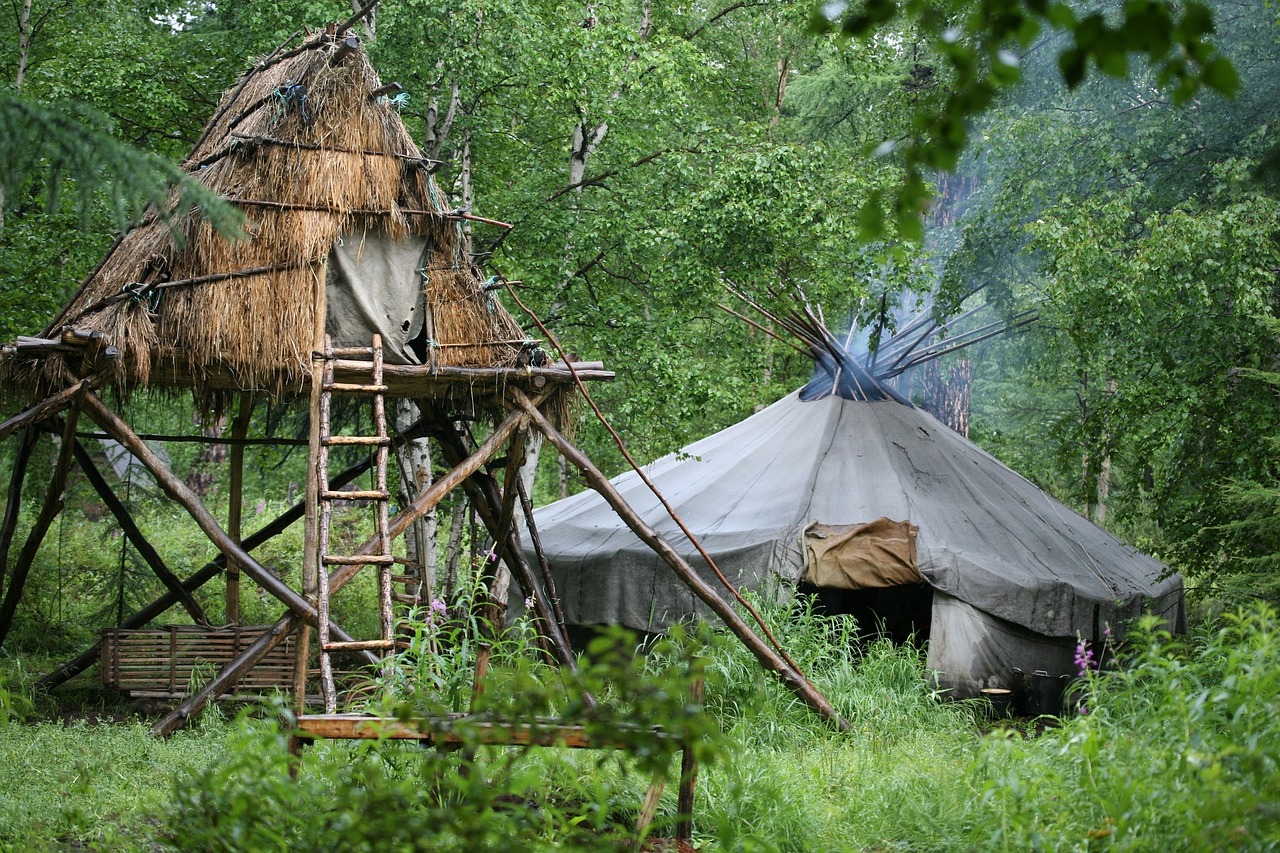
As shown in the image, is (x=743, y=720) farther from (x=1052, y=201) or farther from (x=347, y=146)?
(x=1052, y=201)

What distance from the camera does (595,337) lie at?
1170cm

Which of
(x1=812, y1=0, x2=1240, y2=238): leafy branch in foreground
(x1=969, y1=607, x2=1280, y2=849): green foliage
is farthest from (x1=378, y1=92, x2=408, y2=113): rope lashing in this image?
(x1=812, y1=0, x2=1240, y2=238): leafy branch in foreground

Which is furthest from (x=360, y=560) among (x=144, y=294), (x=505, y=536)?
(x=505, y=536)

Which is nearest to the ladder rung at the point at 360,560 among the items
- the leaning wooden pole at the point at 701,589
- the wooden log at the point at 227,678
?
the wooden log at the point at 227,678

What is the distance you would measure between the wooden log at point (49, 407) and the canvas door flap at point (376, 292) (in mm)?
1746

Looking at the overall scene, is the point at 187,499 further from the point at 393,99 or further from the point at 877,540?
the point at 877,540

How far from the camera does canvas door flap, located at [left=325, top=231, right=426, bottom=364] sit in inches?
347

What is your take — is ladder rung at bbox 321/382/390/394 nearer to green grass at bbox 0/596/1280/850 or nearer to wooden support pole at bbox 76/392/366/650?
wooden support pole at bbox 76/392/366/650

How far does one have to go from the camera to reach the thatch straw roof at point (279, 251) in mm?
8133

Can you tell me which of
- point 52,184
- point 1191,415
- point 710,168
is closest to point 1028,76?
point 710,168

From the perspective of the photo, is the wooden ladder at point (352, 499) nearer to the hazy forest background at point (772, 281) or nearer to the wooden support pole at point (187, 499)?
the wooden support pole at point (187, 499)

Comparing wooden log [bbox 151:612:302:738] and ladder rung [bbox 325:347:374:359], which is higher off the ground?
ladder rung [bbox 325:347:374:359]

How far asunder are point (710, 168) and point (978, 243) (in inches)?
128

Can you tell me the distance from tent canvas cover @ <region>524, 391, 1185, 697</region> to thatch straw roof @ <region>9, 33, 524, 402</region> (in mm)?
2885
